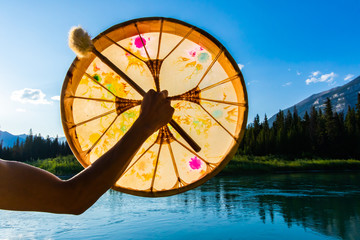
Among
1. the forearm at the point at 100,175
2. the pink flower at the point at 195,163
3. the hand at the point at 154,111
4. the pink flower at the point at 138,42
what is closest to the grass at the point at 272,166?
the pink flower at the point at 195,163

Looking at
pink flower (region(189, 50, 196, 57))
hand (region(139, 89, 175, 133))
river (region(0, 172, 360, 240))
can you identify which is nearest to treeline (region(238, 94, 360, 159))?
river (region(0, 172, 360, 240))

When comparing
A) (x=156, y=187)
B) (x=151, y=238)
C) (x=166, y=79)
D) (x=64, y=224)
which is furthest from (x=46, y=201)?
(x=64, y=224)

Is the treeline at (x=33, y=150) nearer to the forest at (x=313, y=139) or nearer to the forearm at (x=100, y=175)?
the forest at (x=313, y=139)

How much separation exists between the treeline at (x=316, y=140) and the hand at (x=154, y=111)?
53271 mm

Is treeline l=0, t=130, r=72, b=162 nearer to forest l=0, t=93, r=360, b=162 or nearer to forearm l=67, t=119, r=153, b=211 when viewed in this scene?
forest l=0, t=93, r=360, b=162

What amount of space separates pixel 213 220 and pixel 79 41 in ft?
42.8

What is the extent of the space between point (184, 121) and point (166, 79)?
322mm

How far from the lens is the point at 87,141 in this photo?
186cm

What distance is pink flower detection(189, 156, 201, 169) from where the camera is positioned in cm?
195

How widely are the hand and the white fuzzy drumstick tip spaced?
1.90ft

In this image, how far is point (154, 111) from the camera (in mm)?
683

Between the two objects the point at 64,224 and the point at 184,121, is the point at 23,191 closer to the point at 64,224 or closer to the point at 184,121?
the point at 184,121

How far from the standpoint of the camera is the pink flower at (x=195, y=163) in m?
1.95

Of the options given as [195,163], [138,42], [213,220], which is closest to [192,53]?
[138,42]
